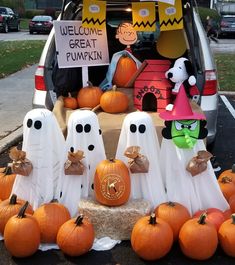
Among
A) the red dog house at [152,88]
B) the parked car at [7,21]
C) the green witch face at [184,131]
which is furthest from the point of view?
the parked car at [7,21]

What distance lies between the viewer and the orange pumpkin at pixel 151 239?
11.1 ft

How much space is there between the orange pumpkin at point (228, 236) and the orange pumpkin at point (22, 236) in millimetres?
1353

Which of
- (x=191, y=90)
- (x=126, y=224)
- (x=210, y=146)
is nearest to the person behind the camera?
(x=126, y=224)

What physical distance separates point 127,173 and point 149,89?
1.48 meters

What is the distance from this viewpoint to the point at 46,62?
5.17 m

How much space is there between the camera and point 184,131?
3.79 meters

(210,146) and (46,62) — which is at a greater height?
(46,62)

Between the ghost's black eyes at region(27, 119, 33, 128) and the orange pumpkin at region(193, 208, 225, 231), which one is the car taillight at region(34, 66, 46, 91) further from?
the orange pumpkin at region(193, 208, 225, 231)

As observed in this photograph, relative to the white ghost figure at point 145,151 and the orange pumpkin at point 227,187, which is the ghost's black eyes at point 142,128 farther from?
the orange pumpkin at point 227,187

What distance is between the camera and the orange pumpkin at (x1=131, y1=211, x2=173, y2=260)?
3.39 metres

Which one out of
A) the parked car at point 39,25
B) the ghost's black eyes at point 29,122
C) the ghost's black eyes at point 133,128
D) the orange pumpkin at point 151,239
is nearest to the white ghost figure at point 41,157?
the ghost's black eyes at point 29,122

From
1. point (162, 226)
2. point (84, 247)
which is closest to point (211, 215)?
point (162, 226)

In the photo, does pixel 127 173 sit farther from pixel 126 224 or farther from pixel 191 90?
pixel 191 90

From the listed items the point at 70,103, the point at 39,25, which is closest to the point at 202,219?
the point at 70,103
